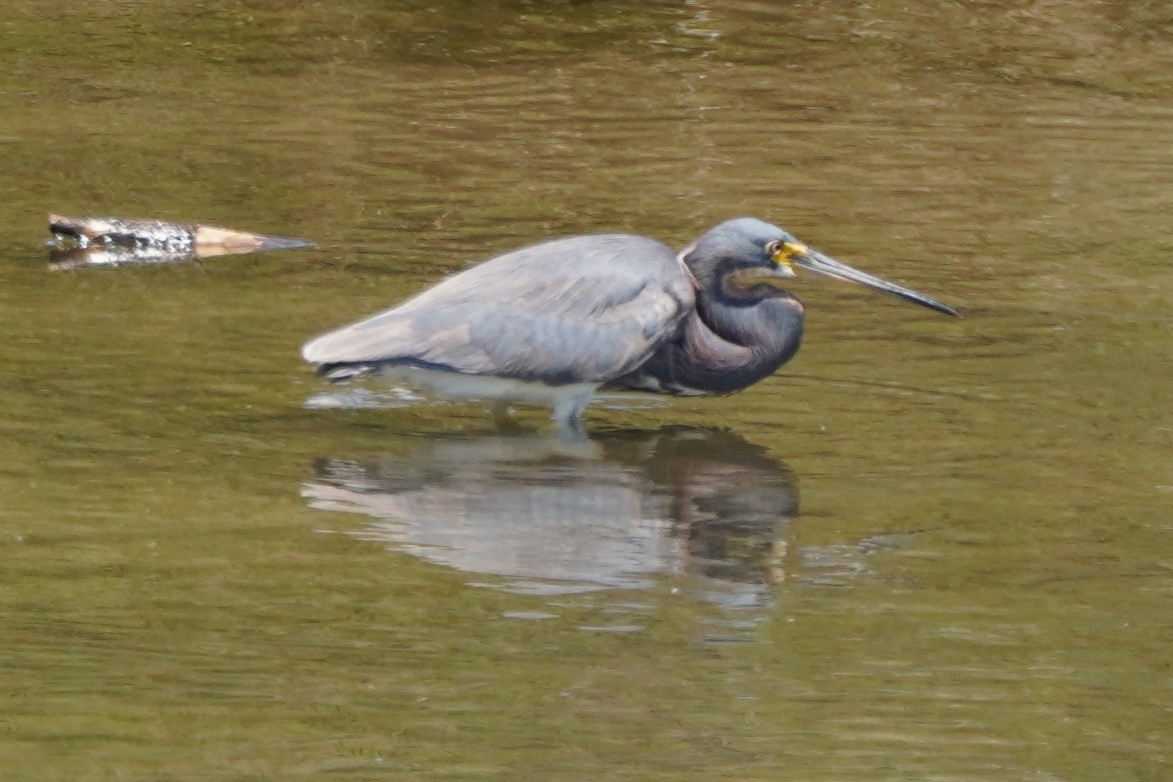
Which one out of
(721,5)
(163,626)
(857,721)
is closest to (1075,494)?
(857,721)

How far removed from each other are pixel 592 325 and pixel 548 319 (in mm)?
161

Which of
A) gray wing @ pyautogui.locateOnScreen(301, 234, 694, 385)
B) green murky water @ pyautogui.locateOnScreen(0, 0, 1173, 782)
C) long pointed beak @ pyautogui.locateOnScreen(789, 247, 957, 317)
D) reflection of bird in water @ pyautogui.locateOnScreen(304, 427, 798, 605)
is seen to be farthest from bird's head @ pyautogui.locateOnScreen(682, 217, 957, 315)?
reflection of bird in water @ pyautogui.locateOnScreen(304, 427, 798, 605)

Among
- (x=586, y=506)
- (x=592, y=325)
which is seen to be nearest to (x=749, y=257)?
(x=592, y=325)

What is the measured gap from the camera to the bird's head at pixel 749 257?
8.45 meters

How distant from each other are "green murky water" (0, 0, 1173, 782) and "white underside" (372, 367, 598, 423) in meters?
0.13

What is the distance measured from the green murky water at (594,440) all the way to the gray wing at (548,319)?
30cm

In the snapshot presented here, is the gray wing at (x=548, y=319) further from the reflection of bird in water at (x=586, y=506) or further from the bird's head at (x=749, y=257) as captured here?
the reflection of bird in water at (x=586, y=506)

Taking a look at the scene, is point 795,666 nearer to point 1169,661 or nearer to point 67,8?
point 1169,661

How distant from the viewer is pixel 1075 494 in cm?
743

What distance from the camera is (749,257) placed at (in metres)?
8.46

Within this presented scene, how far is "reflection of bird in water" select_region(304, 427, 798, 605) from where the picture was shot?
667 centimetres

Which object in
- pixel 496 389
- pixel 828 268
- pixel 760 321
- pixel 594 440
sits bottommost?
pixel 594 440

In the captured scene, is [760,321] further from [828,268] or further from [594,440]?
[594,440]

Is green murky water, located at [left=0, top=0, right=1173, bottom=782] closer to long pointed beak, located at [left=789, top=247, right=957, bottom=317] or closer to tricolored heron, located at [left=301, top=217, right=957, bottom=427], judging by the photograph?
tricolored heron, located at [left=301, top=217, right=957, bottom=427]
